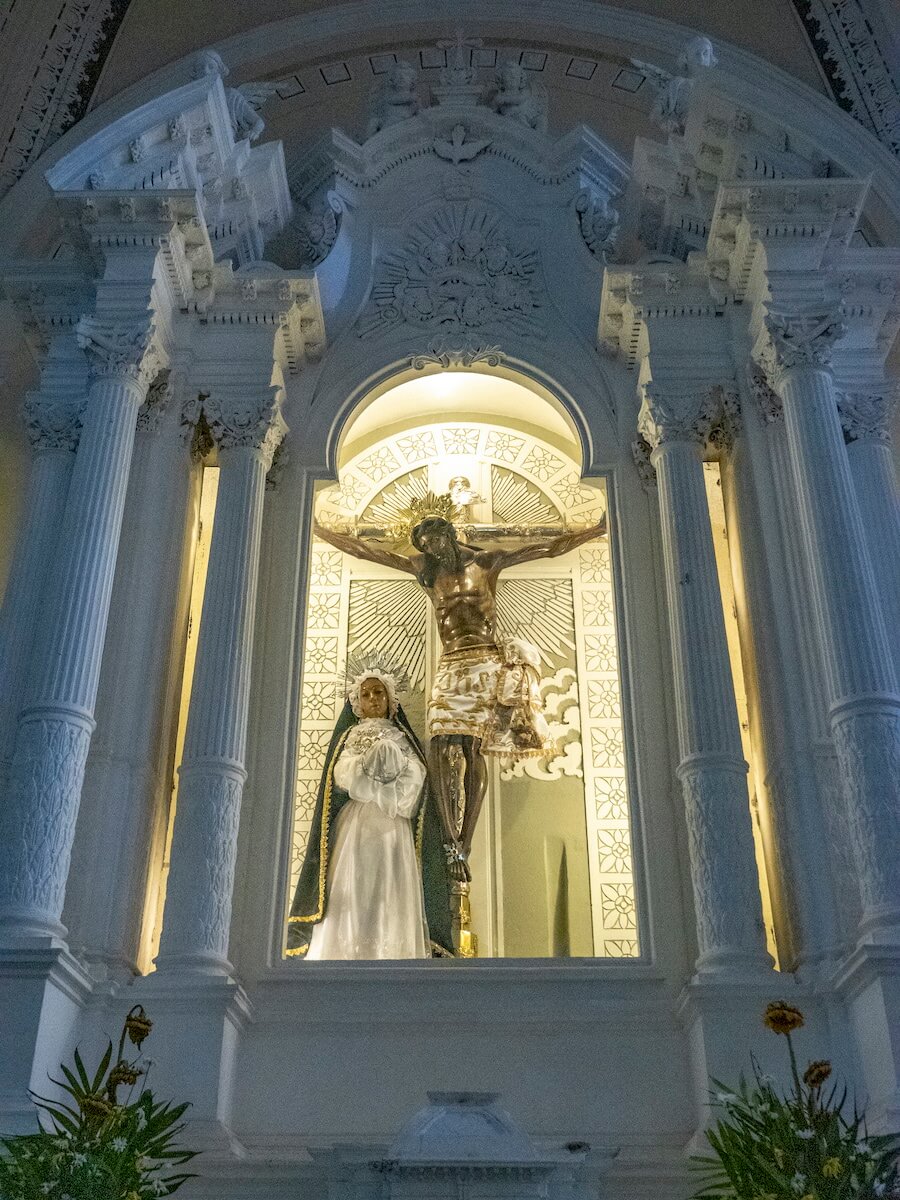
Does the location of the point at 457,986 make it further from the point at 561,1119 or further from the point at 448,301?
the point at 448,301

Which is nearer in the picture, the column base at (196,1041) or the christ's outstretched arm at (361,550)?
Answer: the column base at (196,1041)

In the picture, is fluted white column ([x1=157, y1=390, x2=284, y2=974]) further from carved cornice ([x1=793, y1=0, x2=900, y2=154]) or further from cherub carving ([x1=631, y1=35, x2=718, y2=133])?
carved cornice ([x1=793, y1=0, x2=900, y2=154])

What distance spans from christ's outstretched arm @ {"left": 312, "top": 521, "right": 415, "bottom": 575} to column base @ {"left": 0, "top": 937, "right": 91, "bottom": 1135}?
3.81 metres

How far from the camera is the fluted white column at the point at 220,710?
689cm

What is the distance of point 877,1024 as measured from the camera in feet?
19.8

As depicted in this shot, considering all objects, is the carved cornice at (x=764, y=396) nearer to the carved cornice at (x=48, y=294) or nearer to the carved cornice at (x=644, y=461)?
the carved cornice at (x=644, y=461)

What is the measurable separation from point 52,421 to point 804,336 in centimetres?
449

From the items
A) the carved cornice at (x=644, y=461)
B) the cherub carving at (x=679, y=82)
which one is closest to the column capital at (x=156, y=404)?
the carved cornice at (x=644, y=461)

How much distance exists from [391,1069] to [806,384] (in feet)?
14.4

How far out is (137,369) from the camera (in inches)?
317

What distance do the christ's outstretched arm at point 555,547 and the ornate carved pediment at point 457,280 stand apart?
138cm

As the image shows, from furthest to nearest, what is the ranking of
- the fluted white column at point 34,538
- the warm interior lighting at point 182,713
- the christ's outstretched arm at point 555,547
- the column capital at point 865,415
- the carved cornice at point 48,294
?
the christ's outstretched arm at point 555,547 → the carved cornice at point 48,294 → the column capital at point 865,415 → the fluted white column at point 34,538 → the warm interior lighting at point 182,713

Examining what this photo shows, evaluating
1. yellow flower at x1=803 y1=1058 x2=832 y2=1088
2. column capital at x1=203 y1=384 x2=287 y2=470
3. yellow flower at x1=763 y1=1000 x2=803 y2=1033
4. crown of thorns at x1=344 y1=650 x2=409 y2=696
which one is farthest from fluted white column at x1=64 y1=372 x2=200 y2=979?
yellow flower at x1=803 y1=1058 x2=832 y2=1088

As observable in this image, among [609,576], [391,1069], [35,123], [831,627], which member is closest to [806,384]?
[831,627]
